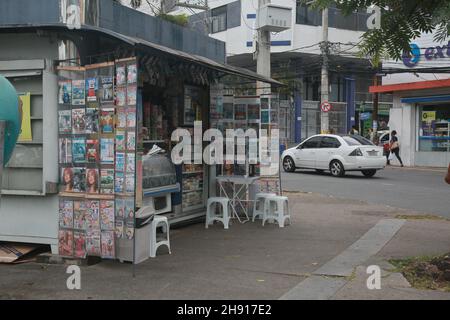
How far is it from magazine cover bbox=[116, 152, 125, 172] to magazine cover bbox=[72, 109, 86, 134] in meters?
0.61

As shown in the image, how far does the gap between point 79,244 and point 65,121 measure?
1.47m

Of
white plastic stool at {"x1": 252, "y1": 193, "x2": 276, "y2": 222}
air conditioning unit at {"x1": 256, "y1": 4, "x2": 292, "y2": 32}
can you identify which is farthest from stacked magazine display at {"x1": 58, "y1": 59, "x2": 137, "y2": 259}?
air conditioning unit at {"x1": 256, "y1": 4, "x2": 292, "y2": 32}

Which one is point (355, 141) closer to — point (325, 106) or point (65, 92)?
point (325, 106)

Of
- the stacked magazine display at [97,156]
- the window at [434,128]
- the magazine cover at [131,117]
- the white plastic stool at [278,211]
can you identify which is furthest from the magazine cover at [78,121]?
the window at [434,128]

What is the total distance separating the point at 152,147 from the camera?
8.44 metres

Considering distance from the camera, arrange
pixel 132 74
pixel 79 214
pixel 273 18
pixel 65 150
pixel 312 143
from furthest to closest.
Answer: pixel 312 143, pixel 273 18, pixel 65 150, pixel 79 214, pixel 132 74

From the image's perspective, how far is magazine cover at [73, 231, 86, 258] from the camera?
256 inches

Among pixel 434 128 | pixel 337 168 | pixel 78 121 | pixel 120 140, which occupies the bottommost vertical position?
pixel 337 168

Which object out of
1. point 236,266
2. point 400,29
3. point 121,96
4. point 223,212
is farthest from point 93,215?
point 400,29

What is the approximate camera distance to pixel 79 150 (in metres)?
6.50

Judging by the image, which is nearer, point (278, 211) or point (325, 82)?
point (278, 211)

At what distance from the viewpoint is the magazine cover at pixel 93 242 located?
6410 millimetres

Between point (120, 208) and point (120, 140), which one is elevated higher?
point (120, 140)

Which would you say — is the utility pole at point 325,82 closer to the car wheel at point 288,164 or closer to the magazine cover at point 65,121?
the car wheel at point 288,164
